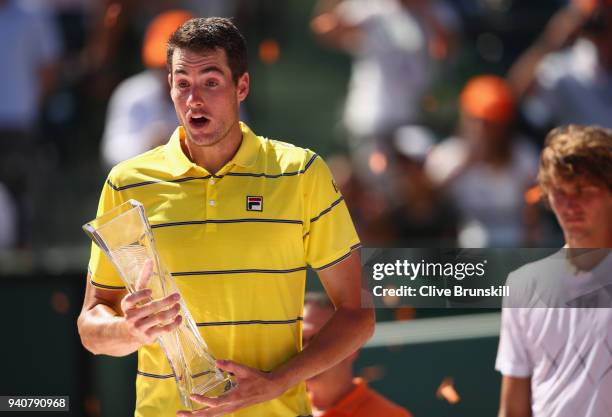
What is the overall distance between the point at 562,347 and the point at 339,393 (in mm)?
803

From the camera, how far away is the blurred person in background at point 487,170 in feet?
16.5

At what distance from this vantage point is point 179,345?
7.48 feet

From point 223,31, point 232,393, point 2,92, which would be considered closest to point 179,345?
point 232,393

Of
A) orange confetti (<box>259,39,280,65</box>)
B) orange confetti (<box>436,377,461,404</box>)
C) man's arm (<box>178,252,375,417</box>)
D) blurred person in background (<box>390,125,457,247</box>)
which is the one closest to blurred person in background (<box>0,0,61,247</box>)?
orange confetti (<box>259,39,280,65</box>)

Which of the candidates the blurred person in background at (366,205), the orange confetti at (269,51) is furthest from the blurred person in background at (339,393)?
the orange confetti at (269,51)

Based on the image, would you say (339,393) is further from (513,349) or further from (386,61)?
(386,61)

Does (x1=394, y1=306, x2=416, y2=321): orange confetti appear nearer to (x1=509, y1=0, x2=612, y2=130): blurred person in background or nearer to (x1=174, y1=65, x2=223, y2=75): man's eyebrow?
(x1=174, y1=65, x2=223, y2=75): man's eyebrow

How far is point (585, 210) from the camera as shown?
9.27ft

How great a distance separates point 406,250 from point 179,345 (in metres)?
0.95

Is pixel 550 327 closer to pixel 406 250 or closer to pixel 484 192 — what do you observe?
pixel 406 250

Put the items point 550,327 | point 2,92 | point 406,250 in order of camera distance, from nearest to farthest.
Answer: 1. point 550,327
2. point 406,250
3. point 2,92

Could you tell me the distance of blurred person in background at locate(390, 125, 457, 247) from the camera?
5.15 metres

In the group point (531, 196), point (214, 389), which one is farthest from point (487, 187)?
point (214, 389)

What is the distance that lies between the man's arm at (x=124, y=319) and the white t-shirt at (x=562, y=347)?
1084 mm
